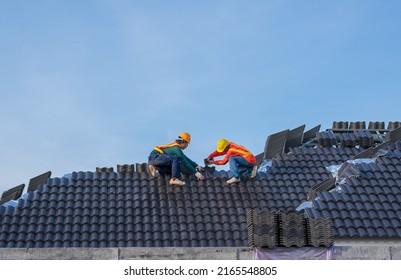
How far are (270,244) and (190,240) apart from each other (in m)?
5.11

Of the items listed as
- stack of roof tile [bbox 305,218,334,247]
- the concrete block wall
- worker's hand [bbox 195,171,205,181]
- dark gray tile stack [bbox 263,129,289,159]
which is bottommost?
the concrete block wall

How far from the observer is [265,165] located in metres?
18.6

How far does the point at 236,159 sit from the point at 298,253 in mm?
7471

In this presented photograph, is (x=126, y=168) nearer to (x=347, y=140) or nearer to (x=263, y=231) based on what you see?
(x=347, y=140)

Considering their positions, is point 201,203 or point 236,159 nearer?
point 201,203

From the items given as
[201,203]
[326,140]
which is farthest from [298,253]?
[326,140]

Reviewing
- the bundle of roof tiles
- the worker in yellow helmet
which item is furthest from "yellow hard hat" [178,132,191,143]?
the bundle of roof tiles

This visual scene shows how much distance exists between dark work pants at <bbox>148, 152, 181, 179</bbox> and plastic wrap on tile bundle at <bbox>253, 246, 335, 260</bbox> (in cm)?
711

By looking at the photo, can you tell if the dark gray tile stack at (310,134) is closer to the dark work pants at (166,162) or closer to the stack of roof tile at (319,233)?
the dark work pants at (166,162)

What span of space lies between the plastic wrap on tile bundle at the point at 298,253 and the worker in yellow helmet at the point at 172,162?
7.00 m

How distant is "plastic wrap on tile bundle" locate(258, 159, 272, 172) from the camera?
18344mm

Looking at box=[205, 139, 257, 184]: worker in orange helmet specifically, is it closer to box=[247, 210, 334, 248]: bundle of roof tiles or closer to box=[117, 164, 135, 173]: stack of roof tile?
box=[117, 164, 135, 173]: stack of roof tile

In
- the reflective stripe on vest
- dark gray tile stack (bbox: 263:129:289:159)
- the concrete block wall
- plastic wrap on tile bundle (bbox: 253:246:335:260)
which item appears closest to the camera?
the concrete block wall

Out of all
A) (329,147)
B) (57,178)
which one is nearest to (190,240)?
(57,178)
